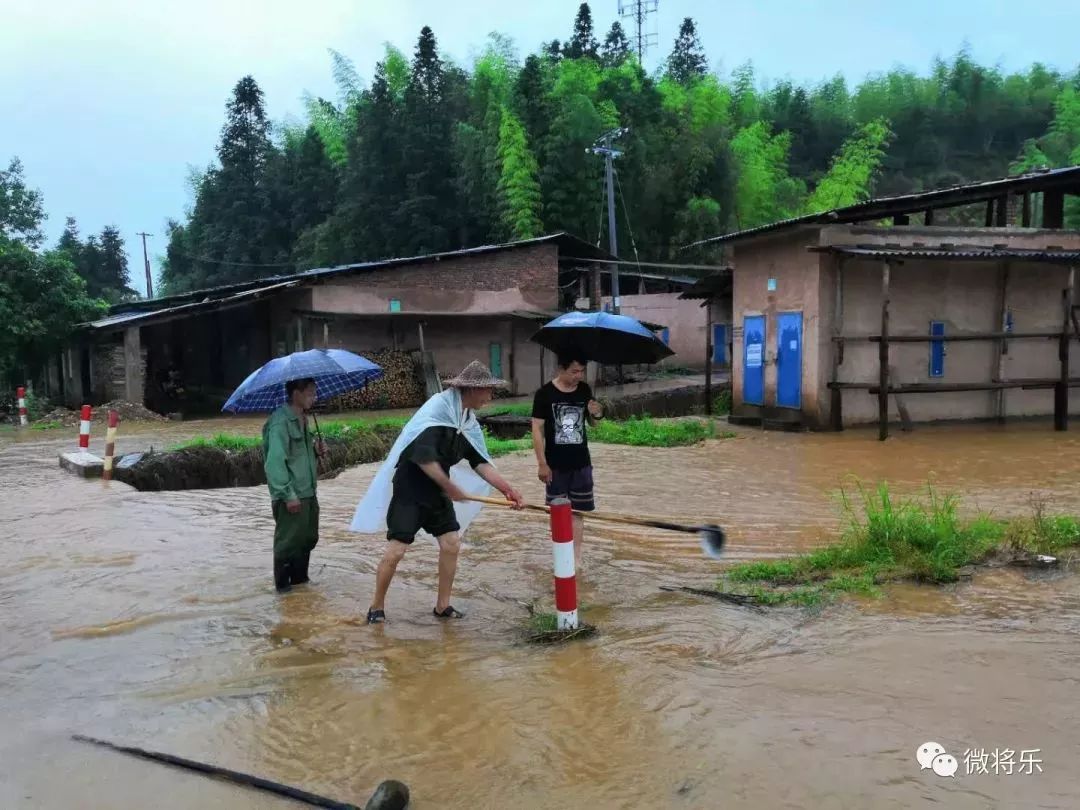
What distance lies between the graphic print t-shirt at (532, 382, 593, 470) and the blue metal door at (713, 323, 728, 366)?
893 inches

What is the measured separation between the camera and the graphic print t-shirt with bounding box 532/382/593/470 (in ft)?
18.8

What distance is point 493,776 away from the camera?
10.8 ft

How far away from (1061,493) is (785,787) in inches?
277

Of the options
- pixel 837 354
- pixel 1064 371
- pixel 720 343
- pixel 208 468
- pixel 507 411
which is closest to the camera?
pixel 208 468

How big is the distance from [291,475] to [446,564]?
4.25ft

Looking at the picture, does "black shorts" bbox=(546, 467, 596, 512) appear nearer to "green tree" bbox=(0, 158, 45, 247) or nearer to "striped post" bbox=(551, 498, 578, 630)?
"striped post" bbox=(551, 498, 578, 630)

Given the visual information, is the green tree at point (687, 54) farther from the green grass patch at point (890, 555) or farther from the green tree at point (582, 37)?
the green grass patch at point (890, 555)

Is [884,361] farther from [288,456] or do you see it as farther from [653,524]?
[288,456]

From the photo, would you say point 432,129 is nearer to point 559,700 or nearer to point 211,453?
point 211,453

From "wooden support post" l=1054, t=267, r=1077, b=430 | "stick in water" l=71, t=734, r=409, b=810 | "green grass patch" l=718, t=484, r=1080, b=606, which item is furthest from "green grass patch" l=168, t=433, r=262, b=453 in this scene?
"wooden support post" l=1054, t=267, r=1077, b=430

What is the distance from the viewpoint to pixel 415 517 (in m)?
4.95

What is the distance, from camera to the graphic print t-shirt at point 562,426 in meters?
5.73

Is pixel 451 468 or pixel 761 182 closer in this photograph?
pixel 451 468

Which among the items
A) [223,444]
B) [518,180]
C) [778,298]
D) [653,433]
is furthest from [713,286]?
[518,180]
